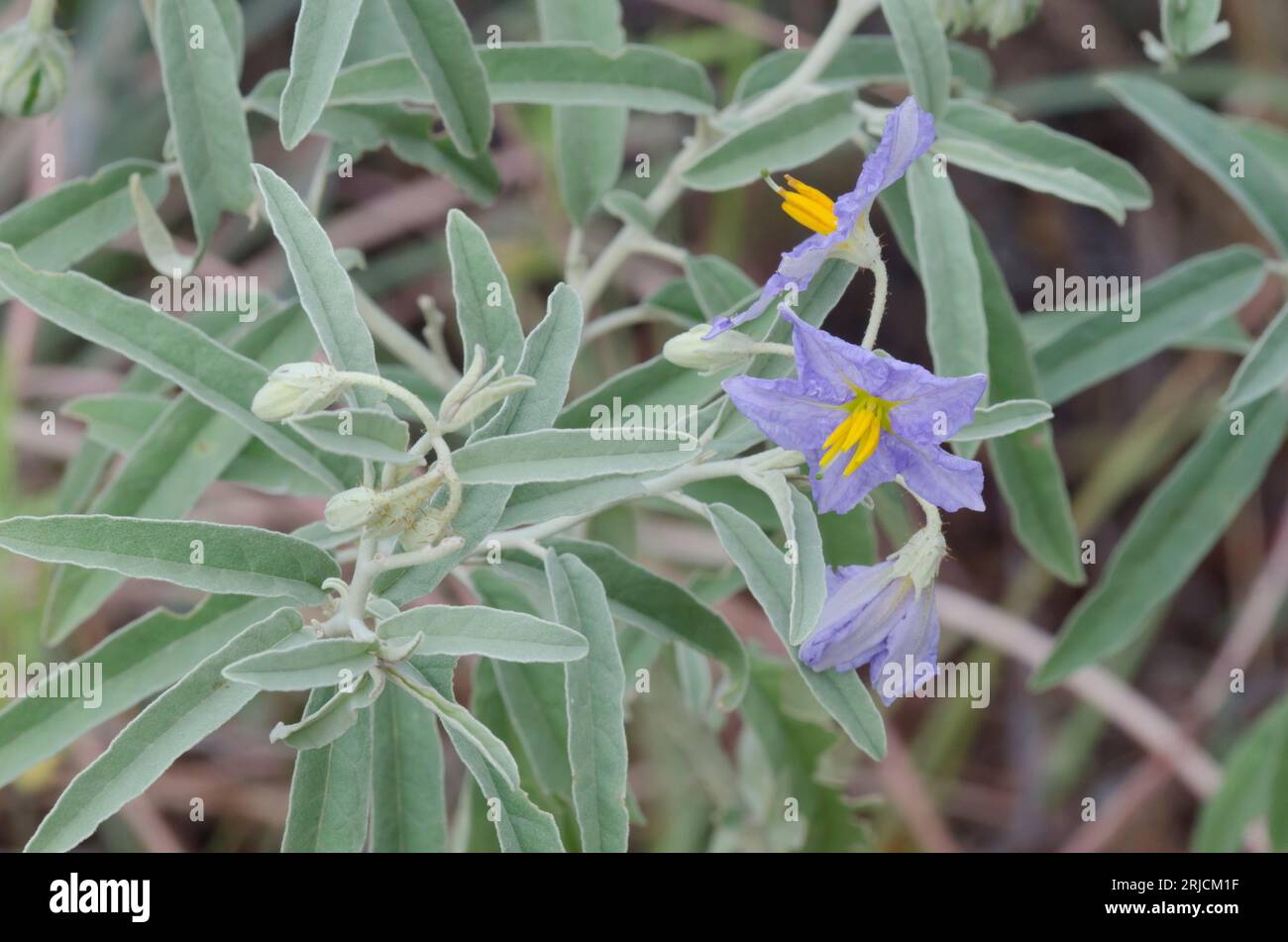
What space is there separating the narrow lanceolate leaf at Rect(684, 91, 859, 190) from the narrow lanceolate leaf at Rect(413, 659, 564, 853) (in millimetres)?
654

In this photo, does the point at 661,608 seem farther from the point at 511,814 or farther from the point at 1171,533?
the point at 1171,533

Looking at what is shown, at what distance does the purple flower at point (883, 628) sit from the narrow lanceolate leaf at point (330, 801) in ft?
1.48

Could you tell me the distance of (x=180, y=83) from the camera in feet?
4.98

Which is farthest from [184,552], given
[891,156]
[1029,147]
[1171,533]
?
[1171,533]

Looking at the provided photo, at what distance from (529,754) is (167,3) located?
3.11 feet

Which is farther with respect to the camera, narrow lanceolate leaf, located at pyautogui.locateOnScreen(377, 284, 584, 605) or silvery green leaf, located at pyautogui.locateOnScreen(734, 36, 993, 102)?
silvery green leaf, located at pyautogui.locateOnScreen(734, 36, 993, 102)

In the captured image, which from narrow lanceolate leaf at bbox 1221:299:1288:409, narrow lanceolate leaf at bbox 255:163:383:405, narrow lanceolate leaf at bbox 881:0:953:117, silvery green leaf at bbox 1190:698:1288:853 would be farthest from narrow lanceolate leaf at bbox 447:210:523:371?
silvery green leaf at bbox 1190:698:1288:853

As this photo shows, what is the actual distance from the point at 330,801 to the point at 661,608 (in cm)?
42

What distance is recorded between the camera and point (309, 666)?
1165mm

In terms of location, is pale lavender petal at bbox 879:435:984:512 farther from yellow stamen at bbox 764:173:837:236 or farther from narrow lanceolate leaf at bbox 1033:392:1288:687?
narrow lanceolate leaf at bbox 1033:392:1288:687

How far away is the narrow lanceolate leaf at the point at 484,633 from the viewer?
118 centimetres

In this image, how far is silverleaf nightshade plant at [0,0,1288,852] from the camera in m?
1.21
